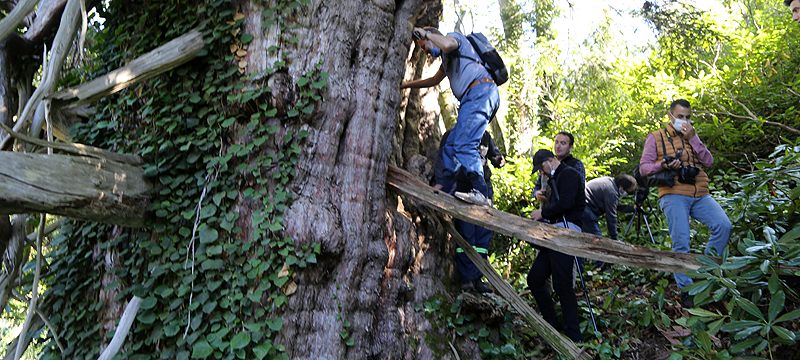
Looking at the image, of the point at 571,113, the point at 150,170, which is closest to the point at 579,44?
the point at 571,113

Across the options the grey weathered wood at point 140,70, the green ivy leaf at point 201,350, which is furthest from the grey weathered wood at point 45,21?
the green ivy leaf at point 201,350

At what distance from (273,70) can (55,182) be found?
1.47 m

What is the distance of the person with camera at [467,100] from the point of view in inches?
181

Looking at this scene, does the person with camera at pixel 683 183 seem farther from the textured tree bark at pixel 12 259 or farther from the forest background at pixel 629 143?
the textured tree bark at pixel 12 259

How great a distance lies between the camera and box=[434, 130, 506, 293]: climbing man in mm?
5008

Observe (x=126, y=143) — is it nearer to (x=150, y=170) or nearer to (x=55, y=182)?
(x=150, y=170)

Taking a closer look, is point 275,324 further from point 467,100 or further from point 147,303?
point 467,100

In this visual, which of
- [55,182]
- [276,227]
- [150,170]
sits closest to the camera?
[55,182]

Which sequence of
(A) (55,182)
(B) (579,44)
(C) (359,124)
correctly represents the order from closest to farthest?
(A) (55,182) < (C) (359,124) < (B) (579,44)

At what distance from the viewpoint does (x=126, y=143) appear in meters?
4.07

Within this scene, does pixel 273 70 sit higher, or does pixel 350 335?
pixel 273 70

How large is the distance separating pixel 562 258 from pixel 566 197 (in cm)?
50

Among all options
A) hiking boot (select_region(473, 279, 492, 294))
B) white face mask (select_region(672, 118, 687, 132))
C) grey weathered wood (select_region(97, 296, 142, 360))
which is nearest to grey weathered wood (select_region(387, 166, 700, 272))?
hiking boot (select_region(473, 279, 492, 294))

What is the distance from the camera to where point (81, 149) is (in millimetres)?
3381
